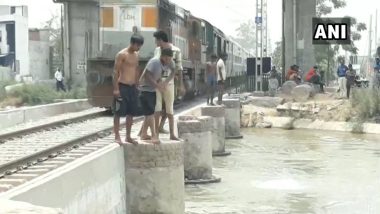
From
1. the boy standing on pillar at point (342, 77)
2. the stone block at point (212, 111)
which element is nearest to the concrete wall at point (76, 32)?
the boy standing on pillar at point (342, 77)

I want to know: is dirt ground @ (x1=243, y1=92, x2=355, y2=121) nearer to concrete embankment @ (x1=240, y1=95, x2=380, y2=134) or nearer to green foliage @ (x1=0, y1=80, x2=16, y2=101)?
concrete embankment @ (x1=240, y1=95, x2=380, y2=134)

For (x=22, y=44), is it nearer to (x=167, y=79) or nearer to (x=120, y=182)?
(x=167, y=79)

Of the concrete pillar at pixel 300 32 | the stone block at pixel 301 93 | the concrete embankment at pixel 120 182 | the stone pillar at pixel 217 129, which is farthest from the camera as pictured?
the concrete pillar at pixel 300 32

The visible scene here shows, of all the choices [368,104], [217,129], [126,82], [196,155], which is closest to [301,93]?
[368,104]

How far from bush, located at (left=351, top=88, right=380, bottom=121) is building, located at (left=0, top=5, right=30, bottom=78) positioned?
107 ft

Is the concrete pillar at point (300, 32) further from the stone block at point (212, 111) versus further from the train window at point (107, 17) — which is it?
the stone block at point (212, 111)

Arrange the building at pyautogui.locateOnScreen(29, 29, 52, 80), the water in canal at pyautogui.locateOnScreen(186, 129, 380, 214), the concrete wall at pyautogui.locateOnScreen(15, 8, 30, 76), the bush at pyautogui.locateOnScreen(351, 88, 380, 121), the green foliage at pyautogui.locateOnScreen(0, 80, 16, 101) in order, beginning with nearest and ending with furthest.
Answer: the water in canal at pyautogui.locateOnScreen(186, 129, 380, 214) < the bush at pyautogui.locateOnScreen(351, 88, 380, 121) < the green foliage at pyautogui.locateOnScreen(0, 80, 16, 101) < the concrete wall at pyautogui.locateOnScreen(15, 8, 30, 76) < the building at pyautogui.locateOnScreen(29, 29, 52, 80)

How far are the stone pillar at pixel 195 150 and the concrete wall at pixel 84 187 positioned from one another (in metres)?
3.81

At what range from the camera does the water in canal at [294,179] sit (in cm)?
1016

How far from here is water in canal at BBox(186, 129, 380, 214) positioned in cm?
1016

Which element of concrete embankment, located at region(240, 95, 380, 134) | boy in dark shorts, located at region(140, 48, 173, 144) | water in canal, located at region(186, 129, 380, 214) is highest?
boy in dark shorts, located at region(140, 48, 173, 144)

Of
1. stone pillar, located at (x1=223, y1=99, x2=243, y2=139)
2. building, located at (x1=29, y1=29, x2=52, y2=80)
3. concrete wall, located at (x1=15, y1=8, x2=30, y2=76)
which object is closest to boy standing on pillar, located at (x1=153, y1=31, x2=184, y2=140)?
stone pillar, located at (x1=223, y1=99, x2=243, y2=139)

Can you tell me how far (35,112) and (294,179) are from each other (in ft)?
25.3

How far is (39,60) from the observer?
172 ft
